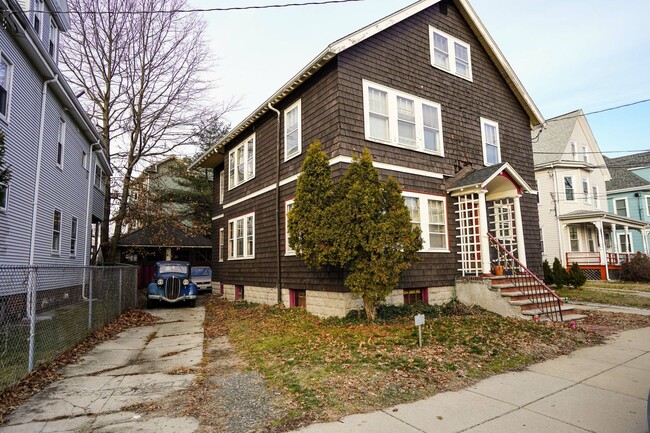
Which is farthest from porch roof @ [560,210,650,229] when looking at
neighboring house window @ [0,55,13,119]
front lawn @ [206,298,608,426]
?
neighboring house window @ [0,55,13,119]

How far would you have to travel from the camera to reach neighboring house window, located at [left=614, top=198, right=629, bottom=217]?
3250cm

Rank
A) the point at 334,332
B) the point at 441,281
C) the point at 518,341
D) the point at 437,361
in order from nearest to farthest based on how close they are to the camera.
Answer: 1. the point at 437,361
2. the point at 518,341
3. the point at 334,332
4. the point at 441,281

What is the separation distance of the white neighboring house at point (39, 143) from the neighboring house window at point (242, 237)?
6288 millimetres

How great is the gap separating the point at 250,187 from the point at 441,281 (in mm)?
8190

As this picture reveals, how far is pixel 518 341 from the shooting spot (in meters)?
7.57

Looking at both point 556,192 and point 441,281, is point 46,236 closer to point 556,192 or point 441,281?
point 441,281

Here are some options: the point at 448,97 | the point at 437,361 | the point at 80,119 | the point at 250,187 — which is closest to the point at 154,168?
the point at 80,119

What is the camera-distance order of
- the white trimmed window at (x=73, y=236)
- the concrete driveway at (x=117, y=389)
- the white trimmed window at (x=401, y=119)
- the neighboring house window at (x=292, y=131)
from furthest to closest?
1. the white trimmed window at (x=73, y=236)
2. the neighboring house window at (x=292, y=131)
3. the white trimmed window at (x=401, y=119)
4. the concrete driveway at (x=117, y=389)

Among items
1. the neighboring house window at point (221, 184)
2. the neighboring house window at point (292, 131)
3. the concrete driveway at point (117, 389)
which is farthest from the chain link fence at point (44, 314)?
the neighboring house window at point (221, 184)

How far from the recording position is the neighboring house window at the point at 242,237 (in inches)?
607

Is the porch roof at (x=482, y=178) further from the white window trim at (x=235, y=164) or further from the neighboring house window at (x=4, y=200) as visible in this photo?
the neighboring house window at (x=4, y=200)

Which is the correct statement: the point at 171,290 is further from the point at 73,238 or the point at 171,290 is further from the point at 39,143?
the point at 39,143

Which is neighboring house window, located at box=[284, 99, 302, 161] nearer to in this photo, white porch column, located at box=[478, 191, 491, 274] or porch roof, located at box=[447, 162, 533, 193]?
porch roof, located at box=[447, 162, 533, 193]

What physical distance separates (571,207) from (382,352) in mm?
24454
